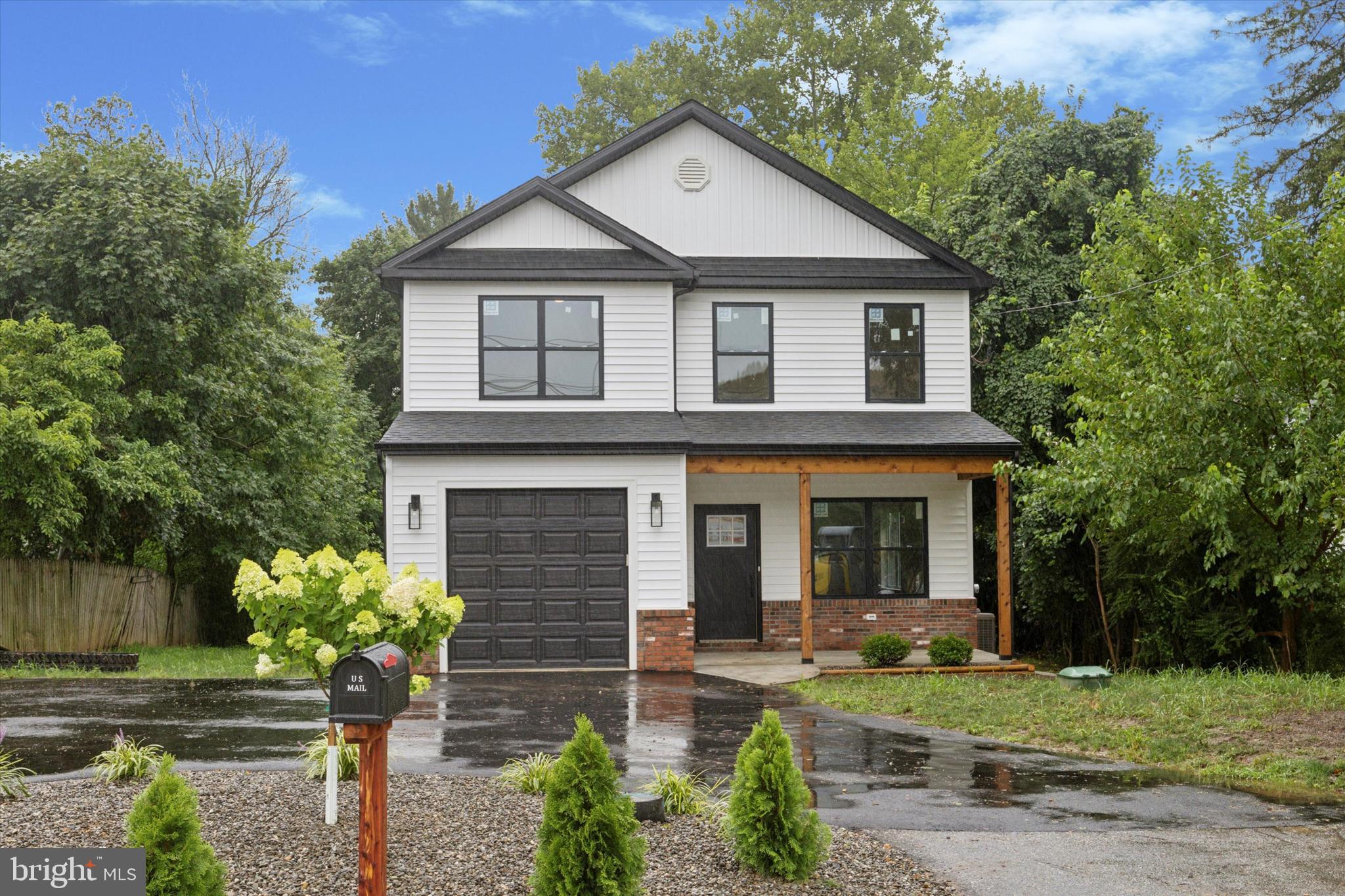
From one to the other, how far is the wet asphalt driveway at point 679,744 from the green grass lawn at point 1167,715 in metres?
0.54

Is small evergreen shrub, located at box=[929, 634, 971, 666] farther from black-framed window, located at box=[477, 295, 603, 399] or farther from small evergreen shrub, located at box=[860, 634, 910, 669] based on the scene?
black-framed window, located at box=[477, 295, 603, 399]

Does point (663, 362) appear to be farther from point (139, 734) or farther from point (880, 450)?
point (139, 734)

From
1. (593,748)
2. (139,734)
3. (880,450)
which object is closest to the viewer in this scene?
(593,748)

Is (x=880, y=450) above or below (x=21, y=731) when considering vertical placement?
above

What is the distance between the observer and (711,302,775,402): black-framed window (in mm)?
19578

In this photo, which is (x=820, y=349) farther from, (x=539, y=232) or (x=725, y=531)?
(x=539, y=232)

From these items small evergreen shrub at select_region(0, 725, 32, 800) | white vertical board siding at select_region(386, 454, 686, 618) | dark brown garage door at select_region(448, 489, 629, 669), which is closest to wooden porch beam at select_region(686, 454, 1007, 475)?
white vertical board siding at select_region(386, 454, 686, 618)

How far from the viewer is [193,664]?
19203 millimetres

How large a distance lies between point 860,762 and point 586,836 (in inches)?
199

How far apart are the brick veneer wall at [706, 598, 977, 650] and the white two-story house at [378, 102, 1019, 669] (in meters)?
0.04

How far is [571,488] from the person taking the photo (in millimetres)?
17375

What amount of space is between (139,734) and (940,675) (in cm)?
987

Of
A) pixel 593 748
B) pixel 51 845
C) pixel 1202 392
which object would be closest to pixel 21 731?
pixel 51 845

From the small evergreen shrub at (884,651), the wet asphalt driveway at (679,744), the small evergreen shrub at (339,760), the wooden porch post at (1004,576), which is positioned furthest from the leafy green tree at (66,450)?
the wooden porch post at (1004,576)
